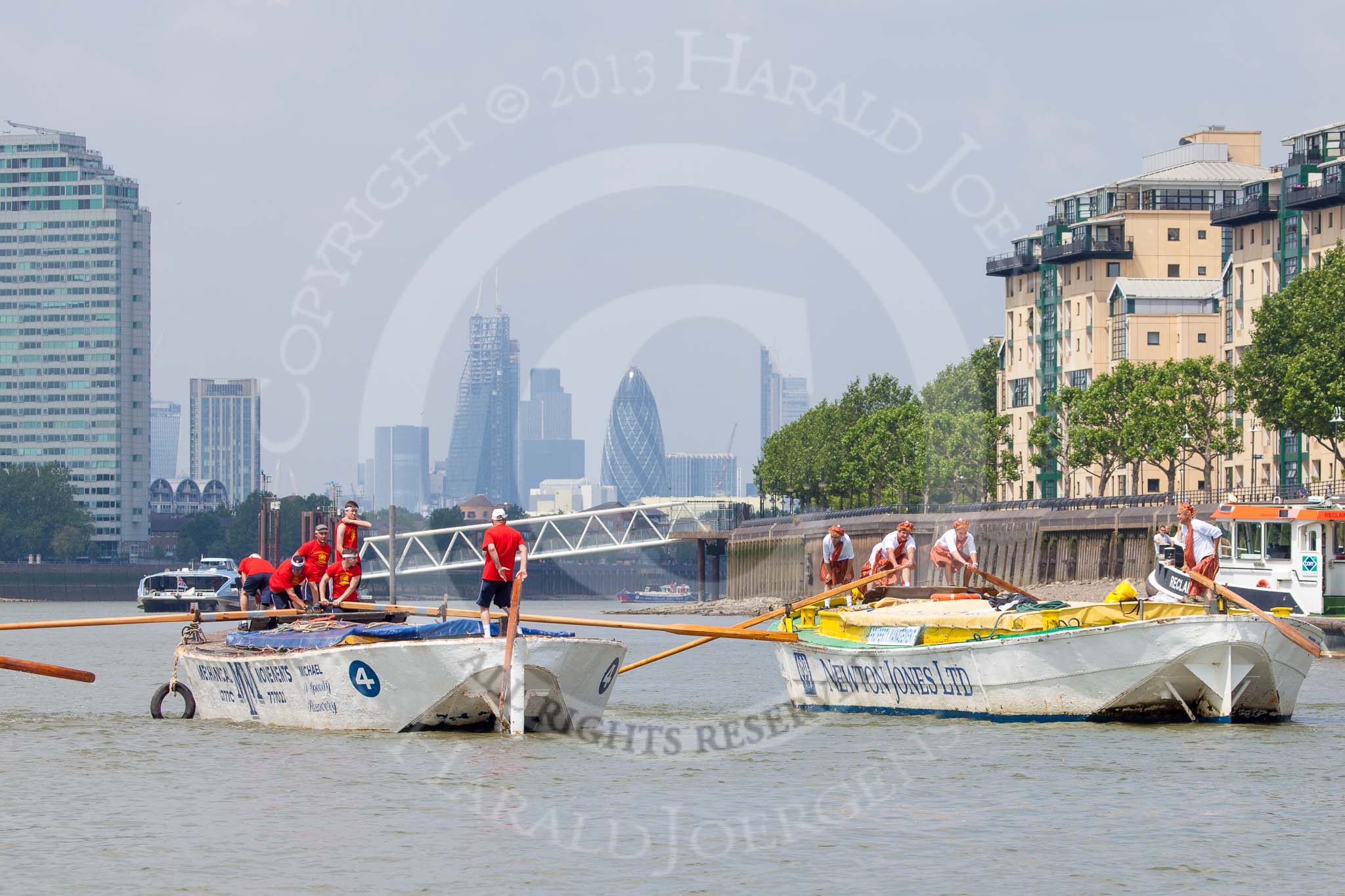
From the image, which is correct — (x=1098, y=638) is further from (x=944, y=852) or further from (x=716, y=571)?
(x=716, y=571)

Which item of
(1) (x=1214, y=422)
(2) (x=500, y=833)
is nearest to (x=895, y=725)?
(2) (x=500, y=833)

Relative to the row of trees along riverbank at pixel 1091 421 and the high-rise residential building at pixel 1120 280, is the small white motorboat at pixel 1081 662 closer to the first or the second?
the row of trees along riverbank at pixel 1091 421

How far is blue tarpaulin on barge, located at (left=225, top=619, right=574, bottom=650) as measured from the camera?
89.0 feet

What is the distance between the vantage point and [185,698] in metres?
33.0

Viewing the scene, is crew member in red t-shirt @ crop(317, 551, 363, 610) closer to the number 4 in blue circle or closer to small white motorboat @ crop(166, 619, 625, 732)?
small white motorboat @ crop(166, 619, 625, 732)

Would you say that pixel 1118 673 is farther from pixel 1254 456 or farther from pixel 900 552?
pixel 1254 456

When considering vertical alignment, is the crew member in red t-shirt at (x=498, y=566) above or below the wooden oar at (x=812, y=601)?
above

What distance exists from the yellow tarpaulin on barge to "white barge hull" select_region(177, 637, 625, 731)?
17.2 ft

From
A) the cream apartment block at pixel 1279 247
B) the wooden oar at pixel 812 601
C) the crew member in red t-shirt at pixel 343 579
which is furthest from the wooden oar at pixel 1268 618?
the cream apartment block at pixel 1279 247

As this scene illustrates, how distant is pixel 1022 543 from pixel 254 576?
69.9 metres

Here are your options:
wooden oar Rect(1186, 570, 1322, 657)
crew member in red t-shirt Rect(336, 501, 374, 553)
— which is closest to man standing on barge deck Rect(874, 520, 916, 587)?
wooden oar Rect(1186, 570, 1322, 657)

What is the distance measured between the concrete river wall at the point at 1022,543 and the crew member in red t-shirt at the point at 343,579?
43.7 metres

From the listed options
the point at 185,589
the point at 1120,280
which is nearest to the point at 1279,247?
the point at 1120,280

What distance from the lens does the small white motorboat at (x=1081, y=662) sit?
91.6 ft
